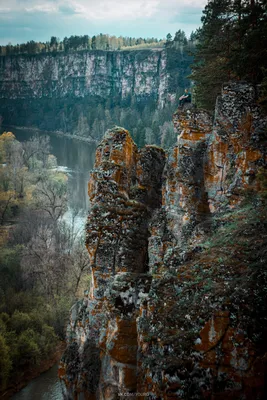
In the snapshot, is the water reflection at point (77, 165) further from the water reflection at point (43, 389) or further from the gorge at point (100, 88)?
the water reflection at point (43, 389)

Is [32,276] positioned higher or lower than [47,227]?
lower

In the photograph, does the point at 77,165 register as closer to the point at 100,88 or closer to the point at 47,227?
the point at 47,227

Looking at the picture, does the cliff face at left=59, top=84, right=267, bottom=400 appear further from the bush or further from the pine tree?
the bush

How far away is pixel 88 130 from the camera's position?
14175 centimetres

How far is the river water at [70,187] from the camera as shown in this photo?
888 inches

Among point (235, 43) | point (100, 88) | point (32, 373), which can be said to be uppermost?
point (100, 88)

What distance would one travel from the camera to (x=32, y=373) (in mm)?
24625

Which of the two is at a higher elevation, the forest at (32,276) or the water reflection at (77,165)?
the water reflection at (77,165)

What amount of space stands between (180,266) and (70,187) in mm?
58003

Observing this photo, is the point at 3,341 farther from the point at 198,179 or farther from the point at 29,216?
the point at 29,216

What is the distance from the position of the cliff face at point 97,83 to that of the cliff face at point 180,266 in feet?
455

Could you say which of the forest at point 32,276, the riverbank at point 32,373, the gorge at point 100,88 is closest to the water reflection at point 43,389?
the riverbank at point 32,373

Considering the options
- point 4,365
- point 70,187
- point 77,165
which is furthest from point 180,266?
point 77,165

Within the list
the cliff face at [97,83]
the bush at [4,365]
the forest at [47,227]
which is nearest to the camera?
the forest at [47,227]
